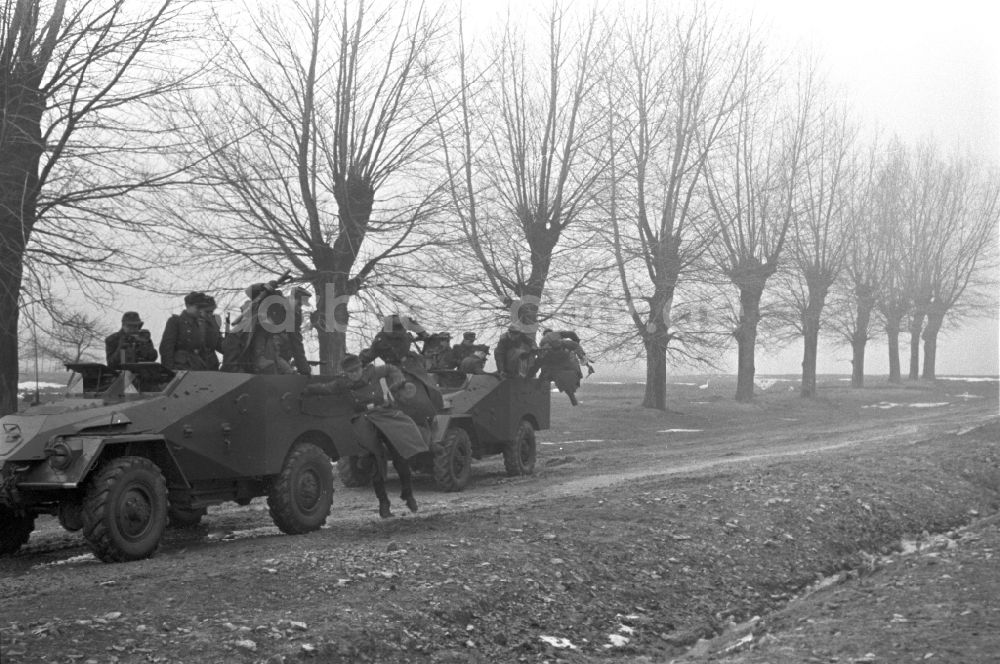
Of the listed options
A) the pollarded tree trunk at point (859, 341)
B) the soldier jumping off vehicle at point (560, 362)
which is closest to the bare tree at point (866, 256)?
the pollarded tree trunk at point (859, 341)

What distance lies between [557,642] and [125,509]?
364 cm

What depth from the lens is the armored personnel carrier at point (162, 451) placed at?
9.05 metres

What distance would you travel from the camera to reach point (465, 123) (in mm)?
25594

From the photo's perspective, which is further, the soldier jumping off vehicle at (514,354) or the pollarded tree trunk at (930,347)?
the pollarded tree trunk at (930,347)

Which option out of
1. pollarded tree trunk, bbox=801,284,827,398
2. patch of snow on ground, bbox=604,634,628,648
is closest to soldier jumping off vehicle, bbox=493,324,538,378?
patch of snow on ground, bbox=604,634,628,648

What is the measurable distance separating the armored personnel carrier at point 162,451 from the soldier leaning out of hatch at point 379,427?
12 cm

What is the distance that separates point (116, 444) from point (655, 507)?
210 inches

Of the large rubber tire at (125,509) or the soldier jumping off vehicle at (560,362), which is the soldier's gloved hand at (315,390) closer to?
the large rubber tire at (125,509)

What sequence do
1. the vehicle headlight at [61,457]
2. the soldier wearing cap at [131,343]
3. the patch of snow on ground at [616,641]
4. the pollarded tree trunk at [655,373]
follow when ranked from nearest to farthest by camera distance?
the patch of snow on ground at [616,641], the vehicle headlight at [61,457], the soldier wearing cap at [131,343], the pollarded tree trunk at [655,373]

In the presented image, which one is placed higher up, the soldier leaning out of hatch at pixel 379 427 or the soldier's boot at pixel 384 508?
the soldier leaning out of hatch at pixel 379 427

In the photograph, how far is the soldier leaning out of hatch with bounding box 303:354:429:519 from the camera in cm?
1154

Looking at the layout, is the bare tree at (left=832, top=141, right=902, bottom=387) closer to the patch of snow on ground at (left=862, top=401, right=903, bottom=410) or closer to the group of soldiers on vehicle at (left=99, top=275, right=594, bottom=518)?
the patch of snow on ground at (left=862, top=401, right=903, bottom=410)

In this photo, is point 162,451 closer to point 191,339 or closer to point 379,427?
point 191,339

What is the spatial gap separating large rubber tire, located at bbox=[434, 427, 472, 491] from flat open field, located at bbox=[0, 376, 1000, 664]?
0.26 meters
